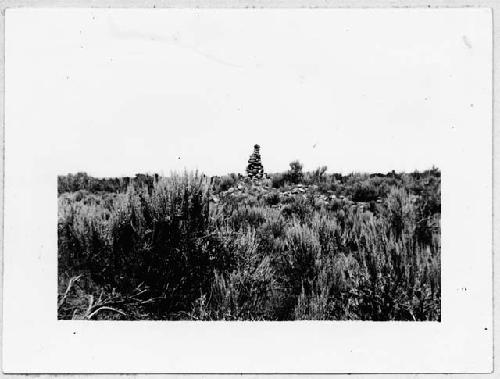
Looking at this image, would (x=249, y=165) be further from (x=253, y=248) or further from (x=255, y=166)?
(x=253, y=248)

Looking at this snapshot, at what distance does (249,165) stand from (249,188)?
151 millimetres

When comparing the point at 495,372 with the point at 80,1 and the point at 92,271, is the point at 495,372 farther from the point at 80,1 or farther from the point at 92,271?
the point at 80,1

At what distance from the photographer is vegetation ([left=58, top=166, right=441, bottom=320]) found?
11.5 feet

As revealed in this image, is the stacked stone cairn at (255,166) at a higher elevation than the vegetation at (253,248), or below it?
higher

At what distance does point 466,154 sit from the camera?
139 inches

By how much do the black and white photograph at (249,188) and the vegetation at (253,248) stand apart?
13 millimetres

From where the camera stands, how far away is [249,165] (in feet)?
11.5

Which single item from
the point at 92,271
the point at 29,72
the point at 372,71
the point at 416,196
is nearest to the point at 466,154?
the point at 416,196

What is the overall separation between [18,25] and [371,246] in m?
2.74

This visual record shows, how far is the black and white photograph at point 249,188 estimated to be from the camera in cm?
349

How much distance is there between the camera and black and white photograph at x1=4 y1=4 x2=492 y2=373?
3492 millimetres

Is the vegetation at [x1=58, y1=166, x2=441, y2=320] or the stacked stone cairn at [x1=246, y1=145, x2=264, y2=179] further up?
the stacked stone cairn at [x1=246, y1=145, x2=264, y2=179]

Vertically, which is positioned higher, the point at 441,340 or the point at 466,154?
the point at 466,154

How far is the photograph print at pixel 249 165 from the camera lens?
3.50 m
